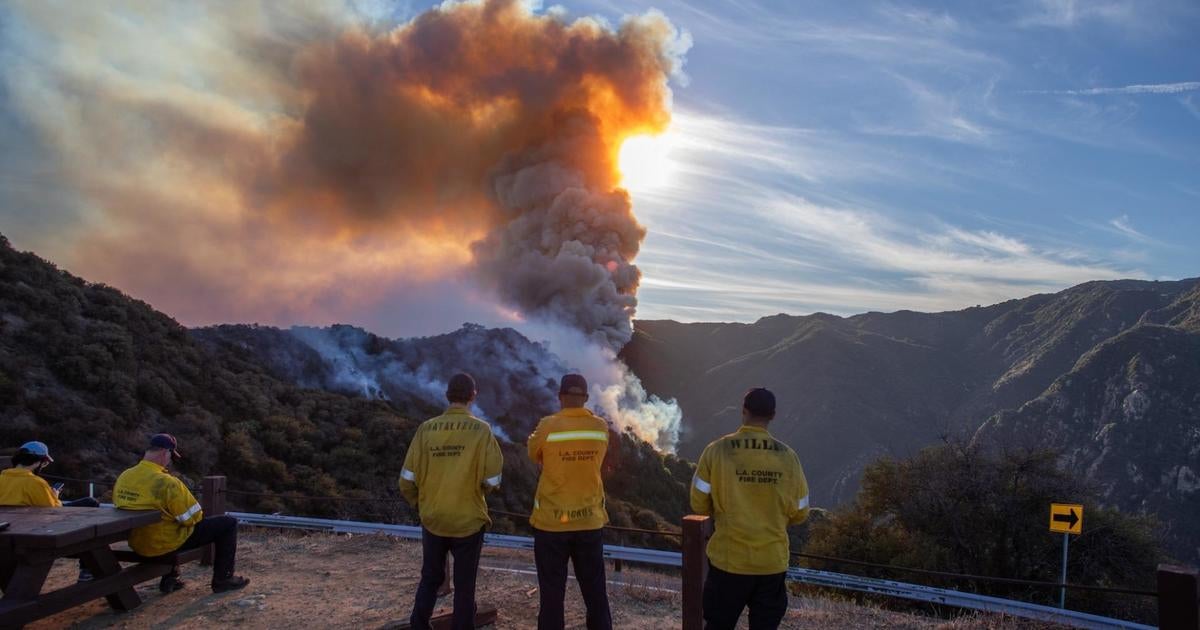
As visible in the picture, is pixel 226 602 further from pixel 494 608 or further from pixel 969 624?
pixel 969 624

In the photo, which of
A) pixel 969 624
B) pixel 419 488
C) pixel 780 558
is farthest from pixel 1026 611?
pixel 419 488

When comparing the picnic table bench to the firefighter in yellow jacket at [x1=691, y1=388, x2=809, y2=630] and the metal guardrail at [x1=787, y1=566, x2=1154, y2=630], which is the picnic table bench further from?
the metal guardrail at [x1=787, y1=566, x2=1154, y2=630]

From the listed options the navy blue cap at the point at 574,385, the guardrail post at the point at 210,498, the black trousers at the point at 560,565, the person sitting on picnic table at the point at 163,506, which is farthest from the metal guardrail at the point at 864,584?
the navy blue cap at the point at 574,385

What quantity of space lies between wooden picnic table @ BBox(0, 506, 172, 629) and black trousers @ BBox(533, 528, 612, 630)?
3.72 meters

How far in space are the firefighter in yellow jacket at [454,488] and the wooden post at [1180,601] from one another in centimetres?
459

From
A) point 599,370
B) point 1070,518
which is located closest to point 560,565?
point 1070,518

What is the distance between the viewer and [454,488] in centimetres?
547

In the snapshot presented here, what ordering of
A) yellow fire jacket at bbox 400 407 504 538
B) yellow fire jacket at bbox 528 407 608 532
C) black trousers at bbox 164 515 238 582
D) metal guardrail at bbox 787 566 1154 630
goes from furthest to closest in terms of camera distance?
metal guardrail at bbox 787 566 1154 630 → black trousers at bbox 164 515 238 582 → yellow fire jacket at bbox 400 407 504 538 → yellow fire jacket at bbox 528 407 608 532

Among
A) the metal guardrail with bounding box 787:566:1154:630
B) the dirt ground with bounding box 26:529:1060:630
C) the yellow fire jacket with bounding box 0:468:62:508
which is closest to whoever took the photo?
the yellow fire jacket with bounding box 0:468:62:508

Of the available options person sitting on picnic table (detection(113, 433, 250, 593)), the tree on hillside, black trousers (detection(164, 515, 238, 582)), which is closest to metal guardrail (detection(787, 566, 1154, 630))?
black trousers (detection(164, 515, 238, 582))

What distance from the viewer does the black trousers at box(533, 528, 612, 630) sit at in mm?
5281

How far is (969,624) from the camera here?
726 centimetres

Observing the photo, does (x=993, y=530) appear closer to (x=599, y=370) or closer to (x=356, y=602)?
(x=356, y=602)

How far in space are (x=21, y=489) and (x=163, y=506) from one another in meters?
1.41
